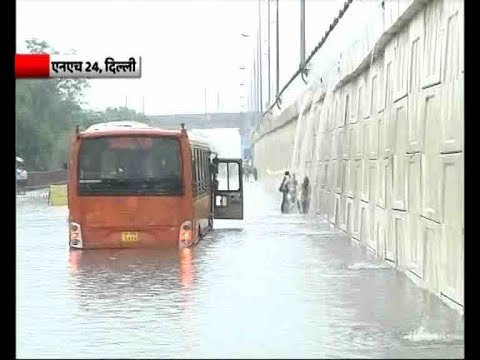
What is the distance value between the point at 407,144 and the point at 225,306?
4376mm

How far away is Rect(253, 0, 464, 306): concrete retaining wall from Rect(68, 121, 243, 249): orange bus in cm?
331

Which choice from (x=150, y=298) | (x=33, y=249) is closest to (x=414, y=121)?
(x=150, y=298)

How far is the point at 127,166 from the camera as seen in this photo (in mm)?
17562

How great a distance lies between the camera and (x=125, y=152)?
17375mm

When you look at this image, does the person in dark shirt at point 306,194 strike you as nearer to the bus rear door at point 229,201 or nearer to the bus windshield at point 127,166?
the bus rear door at point 229,201

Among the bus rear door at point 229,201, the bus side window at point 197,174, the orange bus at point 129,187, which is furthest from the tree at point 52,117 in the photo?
the orange bus at point 129,187

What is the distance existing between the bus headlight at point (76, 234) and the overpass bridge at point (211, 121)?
2.28 meters

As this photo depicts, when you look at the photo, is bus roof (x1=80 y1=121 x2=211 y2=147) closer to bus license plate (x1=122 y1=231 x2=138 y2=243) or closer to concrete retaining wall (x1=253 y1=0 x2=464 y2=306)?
bus license plate (x1=122 y1=231 x2=138 y2=243)

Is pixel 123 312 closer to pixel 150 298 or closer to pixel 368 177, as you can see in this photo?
pixel 150 298

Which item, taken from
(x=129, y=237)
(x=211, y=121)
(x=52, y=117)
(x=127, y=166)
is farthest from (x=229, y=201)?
(x=211, y=121)

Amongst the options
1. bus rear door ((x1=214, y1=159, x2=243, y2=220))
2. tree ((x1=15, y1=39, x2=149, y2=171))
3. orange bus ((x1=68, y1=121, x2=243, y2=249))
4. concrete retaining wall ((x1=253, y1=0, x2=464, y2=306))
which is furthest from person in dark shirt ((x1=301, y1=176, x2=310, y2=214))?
orange bus ((x1=68, y1=121, x2=243, y2=249))

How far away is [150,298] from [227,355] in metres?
4.18

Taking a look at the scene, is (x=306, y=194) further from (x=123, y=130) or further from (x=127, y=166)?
(x=123, y=130)

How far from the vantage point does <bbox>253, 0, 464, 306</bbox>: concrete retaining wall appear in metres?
10.8
